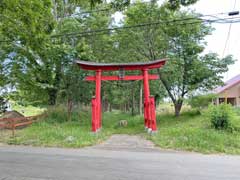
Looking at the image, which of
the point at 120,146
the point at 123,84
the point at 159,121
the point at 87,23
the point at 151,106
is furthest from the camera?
the point at 123,84

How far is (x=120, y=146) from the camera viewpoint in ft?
26.9

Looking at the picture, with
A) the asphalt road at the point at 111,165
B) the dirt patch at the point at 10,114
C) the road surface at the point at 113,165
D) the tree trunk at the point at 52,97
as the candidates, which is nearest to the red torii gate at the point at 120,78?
the road surface at the point at 113,165

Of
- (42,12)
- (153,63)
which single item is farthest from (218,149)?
(42,12)

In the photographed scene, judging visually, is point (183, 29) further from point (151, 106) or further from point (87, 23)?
point (87, 23)

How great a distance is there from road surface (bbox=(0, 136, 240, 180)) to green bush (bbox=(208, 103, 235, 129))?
2931mm

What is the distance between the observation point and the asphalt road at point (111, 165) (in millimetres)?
4785

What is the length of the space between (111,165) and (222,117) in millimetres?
5988

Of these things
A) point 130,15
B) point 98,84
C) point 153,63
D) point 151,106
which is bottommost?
point 151,106

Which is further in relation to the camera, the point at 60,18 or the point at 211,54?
the point at 60,18

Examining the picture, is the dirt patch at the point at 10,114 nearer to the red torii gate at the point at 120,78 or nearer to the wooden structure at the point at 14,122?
the wooden structure at the point at 14,122

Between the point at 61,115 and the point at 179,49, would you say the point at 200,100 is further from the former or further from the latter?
the point at 61,115

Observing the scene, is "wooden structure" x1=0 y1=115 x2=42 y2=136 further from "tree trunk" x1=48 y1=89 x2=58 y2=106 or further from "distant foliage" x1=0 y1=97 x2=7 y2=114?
"distant foliage" x1=0 y1=97 x2=7 y2=114

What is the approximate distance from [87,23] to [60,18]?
187cm

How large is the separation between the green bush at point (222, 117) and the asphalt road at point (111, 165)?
2.95 meters
